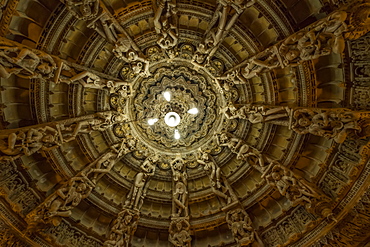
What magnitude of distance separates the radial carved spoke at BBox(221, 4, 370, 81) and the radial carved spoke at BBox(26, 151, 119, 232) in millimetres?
7186

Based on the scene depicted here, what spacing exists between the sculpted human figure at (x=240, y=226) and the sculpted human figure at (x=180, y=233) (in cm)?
167

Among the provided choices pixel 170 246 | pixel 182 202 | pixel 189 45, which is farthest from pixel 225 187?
pixel 189 45

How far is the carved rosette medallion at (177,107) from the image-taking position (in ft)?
40.1

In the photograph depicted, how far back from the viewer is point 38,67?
8.22 meters

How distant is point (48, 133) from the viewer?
9.02 metres

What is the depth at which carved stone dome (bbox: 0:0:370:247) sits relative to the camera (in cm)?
845

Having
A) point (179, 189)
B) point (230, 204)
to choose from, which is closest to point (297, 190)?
point (230, 204)

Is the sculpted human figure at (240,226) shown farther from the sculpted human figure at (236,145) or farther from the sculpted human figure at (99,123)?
the sculpted human figure at (99,123)

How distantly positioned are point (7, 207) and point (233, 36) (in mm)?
10021

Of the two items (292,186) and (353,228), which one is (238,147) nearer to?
(292,186)

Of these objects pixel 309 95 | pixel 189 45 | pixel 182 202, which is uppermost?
pixel 189 45

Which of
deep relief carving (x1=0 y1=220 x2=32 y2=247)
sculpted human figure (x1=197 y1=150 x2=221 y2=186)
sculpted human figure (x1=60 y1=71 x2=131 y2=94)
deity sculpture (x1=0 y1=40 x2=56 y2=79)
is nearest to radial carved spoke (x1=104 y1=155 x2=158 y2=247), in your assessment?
sculpted human figure (x1=197 y1=150 x2=221 y2=186)

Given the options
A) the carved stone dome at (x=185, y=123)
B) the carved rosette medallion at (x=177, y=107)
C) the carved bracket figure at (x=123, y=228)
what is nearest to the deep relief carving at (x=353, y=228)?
the carved stone dome at (x=185, y=123)

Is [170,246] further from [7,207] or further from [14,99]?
[14,99]
